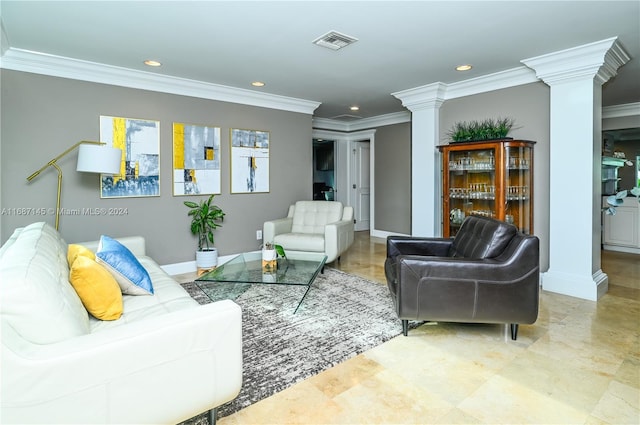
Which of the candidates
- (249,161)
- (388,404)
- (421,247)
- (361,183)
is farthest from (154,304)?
(361,183)

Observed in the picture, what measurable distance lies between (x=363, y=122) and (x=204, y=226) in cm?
405

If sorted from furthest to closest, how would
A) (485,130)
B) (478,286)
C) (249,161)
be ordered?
(249,161)
(485,130)
(478,286)

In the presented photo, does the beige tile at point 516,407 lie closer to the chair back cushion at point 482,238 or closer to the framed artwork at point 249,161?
the chair back cushion at point 482,238

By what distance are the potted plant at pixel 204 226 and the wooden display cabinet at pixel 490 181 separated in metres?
2.82

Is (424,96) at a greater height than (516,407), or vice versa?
(424,96)

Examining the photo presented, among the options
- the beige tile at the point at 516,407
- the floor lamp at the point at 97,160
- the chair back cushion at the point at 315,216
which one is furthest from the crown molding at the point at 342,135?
the beige tile at the point at 516,407

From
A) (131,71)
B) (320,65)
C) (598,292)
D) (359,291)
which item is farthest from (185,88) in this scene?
(598,292)

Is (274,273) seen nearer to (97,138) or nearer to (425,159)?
(97,138)

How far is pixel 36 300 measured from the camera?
4.15ft

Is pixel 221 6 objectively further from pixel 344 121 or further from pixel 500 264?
pixel 344 121

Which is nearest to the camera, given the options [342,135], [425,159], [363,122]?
[425,159]

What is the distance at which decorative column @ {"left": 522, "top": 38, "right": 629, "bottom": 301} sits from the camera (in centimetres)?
342

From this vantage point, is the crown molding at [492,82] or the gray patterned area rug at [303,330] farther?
the crown molding at [492,82]

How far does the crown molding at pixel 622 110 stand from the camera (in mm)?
5531
